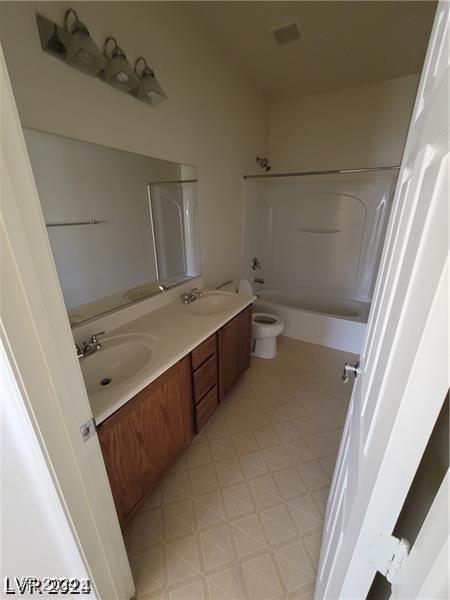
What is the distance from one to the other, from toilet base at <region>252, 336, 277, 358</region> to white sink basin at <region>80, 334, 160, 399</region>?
4.75 feet

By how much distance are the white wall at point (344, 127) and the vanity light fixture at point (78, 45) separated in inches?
103

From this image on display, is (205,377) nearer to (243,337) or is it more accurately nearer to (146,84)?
(243,337)

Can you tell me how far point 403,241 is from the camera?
1.87ft

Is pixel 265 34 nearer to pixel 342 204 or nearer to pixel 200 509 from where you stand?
pixel 342 204

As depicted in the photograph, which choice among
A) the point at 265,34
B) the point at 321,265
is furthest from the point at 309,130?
the point at 321,265

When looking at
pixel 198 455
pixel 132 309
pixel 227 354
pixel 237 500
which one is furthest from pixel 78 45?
pixel 237 500

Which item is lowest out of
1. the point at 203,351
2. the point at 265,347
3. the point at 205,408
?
the point at 265,347

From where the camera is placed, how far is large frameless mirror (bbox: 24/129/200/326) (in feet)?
3.91

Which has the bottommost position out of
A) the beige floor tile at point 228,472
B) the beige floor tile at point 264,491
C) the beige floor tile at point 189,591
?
the beige floor tile at point 189,591

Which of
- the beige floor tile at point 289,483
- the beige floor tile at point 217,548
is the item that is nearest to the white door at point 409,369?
the beige floor tile at point 217,548

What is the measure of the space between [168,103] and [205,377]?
184 cm

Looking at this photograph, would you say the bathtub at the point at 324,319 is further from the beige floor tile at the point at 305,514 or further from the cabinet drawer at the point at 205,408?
the beige floor tile at the point at 305,514

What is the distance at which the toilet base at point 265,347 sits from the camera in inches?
104

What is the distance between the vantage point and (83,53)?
110 centimetres
